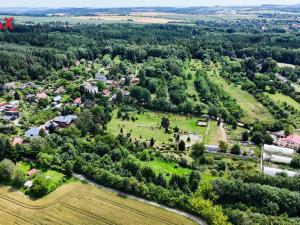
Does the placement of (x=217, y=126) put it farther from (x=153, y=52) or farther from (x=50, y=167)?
(x=153, y=52)

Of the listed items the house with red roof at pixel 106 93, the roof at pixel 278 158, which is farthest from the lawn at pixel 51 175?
the house with red roof at pixel 106 93

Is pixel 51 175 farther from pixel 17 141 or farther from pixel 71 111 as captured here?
pixel 71 111

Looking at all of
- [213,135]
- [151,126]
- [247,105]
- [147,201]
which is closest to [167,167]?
[147,201]

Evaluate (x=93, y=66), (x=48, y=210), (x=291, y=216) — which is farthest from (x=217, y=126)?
(x=93, y=66)

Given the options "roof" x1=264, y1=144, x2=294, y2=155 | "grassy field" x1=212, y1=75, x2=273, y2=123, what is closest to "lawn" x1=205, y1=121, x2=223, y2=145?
"grassy field" x1=212, y1=75, x2=273, y2=123

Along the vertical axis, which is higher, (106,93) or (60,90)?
(60,90)

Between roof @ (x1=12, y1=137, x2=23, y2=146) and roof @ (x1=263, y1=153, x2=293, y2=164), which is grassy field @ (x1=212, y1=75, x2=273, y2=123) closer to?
roof @ (x1=263, y1=153, x2=293, y2=164)
